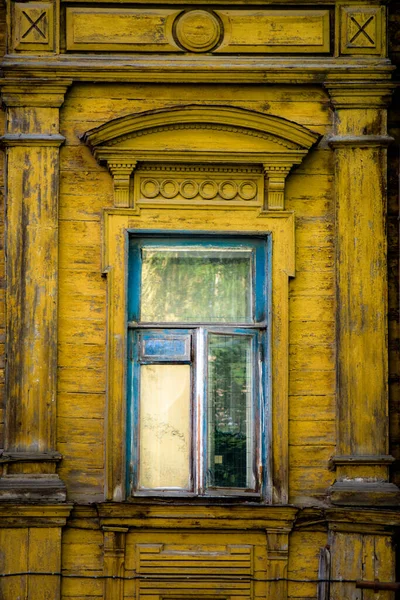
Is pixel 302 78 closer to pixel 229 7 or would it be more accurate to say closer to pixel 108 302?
pixel 229 7

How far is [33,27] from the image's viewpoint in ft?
22.5

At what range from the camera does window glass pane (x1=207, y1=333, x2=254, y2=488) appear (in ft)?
22.2

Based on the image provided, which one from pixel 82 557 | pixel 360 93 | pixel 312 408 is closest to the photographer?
pixel 82 557

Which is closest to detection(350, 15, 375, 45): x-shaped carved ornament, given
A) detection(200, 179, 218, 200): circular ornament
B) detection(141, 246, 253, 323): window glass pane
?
detection(200, 179, 218, 200): circular ornament

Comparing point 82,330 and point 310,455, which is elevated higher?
point 82,330

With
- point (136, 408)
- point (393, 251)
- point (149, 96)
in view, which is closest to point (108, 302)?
point (136, 408)

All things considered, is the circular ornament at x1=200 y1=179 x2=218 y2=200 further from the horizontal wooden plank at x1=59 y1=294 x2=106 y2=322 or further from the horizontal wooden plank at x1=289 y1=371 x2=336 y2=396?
the horizontal wooden plank at x1=289 y1=371 x2=336 y2=396

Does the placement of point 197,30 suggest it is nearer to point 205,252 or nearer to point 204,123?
point 204,123

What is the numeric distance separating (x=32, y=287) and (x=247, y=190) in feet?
4.84

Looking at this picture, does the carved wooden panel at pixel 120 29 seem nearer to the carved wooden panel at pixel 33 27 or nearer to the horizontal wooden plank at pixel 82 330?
the carved wooden panel at pixel 33 27

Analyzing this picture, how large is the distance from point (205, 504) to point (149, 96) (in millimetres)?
2559

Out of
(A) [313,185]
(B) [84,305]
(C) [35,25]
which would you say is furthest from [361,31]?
(B) [84,305]

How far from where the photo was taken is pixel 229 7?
6906 millimetres

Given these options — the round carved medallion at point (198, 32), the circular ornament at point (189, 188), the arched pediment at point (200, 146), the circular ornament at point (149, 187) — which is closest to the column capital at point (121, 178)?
the arched pediment at point (200, 146)
